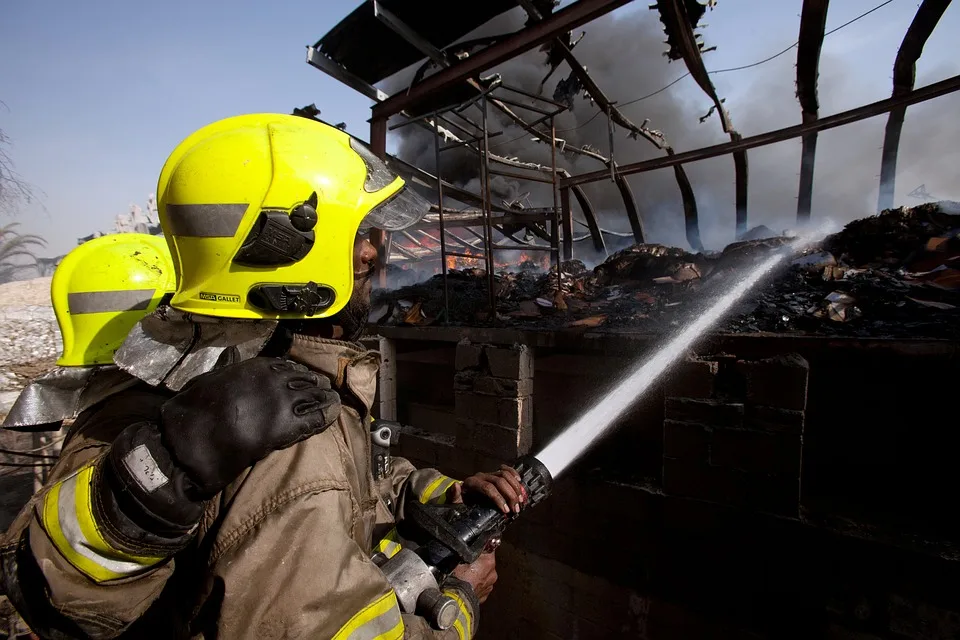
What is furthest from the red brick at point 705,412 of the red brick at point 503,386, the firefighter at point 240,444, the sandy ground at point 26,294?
the sandy ground at point 26,294

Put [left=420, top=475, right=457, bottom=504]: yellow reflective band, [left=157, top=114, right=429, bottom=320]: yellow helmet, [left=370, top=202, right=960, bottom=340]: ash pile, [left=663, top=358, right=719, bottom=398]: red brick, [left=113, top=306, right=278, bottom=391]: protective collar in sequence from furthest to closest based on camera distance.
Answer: [left=370, top=202, right=960, bottom=340]: ash pile < [left=663, top=358, right=719, bottom=398]: red brick < [left=420, top=475, right=457, bottom=504]: yellow reflective band < [left=157, top=114, right=429, bottom=320]: yellow helmet < [left=113, top=306, right=278, bottom=391]: protective collar

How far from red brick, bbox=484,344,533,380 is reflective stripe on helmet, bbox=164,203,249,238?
290cm

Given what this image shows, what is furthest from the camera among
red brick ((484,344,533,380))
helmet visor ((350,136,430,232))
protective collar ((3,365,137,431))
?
red brick ((484,344,533,380))

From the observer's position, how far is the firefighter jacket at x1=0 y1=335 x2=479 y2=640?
114 cm

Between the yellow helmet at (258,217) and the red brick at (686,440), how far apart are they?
8.74ft

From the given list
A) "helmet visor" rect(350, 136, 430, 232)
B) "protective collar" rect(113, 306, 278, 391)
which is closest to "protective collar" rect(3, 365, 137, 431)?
"protective collar" rect(113, 306, 278, 391)

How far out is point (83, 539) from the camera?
3.81 ft

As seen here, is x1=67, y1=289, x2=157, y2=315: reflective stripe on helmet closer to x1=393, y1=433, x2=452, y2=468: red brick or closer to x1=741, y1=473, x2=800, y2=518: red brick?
x1=393, y1=433, x2=452, y2=468: red brick

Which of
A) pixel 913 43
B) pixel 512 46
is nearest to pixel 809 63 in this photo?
pixel 913 43

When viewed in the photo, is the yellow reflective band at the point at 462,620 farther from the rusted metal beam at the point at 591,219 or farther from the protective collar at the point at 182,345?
the rusted metal beam at the point at 591,219

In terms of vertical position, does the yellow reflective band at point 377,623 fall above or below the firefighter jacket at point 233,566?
below

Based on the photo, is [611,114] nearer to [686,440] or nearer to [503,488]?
[686,440]

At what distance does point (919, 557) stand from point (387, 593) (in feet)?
10.3

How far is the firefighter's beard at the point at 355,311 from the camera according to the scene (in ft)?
6.39
